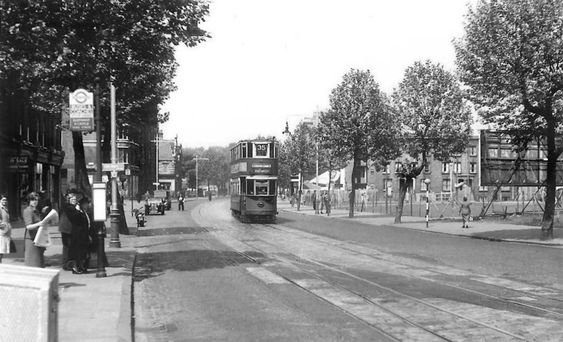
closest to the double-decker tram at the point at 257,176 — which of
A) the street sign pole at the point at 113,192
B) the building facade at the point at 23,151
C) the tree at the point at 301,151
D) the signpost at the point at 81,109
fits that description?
the building facade at the point at 23,151

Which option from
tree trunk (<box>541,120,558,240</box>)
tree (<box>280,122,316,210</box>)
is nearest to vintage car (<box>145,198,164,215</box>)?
tree (<box>280,122,316,210</box>)

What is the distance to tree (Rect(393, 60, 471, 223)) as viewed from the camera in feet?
111

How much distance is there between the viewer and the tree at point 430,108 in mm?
33875

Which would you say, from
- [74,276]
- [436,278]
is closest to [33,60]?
[74,276]

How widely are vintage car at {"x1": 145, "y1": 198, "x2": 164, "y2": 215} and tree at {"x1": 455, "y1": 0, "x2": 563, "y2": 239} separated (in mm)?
32616

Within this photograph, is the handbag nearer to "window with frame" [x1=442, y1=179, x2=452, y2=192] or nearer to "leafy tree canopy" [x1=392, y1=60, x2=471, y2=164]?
"leafy tree canopy" [x1=392, y1=60, x2=471, y2=164]

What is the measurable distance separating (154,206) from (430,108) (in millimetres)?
27183

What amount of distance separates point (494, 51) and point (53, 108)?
1651 centimetres

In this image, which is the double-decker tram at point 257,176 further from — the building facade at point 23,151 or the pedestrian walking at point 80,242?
the pedestrian walking at point 80,242

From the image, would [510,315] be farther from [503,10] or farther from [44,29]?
[503,10]

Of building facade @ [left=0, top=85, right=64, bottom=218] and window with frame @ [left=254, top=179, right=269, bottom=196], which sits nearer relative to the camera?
building facade @ [left=0, top=85, right=64, bottom=218]

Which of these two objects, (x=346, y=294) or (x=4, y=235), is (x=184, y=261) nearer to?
(x=4, y=235)

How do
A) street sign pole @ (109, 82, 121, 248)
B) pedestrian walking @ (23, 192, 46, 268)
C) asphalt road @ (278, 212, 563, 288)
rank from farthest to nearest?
street sign pole @ (109, 82, 121, 248) < asphalt road @ (278, 212, 563, 288) < pedestrian walking @ (23, 192, 46, 268)

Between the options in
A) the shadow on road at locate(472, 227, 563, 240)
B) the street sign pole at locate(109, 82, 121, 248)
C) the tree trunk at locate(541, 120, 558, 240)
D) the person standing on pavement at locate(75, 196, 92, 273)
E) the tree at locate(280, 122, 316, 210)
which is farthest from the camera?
the tree at locate(280, 122, 316, 210)
